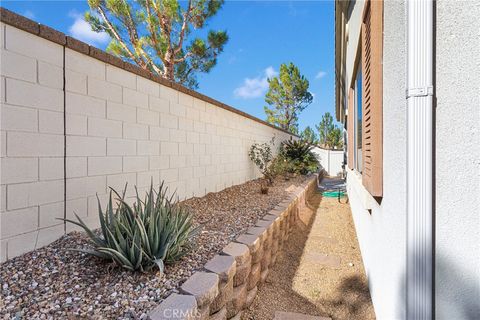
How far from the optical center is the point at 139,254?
2.08 metres

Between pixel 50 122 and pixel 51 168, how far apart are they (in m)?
0.41

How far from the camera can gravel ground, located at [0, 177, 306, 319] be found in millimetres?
1631

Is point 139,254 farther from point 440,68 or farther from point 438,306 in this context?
point 440,68

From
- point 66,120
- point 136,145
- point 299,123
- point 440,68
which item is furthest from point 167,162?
point 299,123

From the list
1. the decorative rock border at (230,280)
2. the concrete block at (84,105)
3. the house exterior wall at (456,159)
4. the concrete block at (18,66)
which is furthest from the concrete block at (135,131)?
the house exterior wall at (456,159)

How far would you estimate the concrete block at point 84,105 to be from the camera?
263cm

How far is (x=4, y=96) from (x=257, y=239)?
2528 mm

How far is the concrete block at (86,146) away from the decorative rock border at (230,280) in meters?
1.66

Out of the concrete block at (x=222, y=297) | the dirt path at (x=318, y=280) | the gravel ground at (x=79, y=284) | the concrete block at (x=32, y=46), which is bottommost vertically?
the dirt path at (x=318, y=280)

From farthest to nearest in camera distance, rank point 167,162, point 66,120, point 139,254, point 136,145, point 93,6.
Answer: point 93,6
point 167,162
point 136,145
point 66,120
point 139,254

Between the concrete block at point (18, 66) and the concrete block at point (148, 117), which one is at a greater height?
the concrete block at point (18, 66)

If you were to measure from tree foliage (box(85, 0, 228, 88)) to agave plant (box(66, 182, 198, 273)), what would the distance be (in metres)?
8.86

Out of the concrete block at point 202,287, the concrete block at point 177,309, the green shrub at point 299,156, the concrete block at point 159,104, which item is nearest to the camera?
the concrete block at point 177,309

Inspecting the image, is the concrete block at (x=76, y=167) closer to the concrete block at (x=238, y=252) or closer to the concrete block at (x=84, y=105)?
the concrete block at (x=84, y=105)
